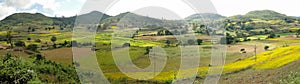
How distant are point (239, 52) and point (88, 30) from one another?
31.6 m

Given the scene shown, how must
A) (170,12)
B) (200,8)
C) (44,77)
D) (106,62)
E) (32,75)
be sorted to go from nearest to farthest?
(200,8) < (170,12) < (32,75) < (44,77) < (106,62)

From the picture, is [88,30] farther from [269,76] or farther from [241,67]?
[269,76]

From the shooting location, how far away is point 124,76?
147ft

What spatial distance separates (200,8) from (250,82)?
1965 centimetres

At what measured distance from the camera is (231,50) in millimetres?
72688

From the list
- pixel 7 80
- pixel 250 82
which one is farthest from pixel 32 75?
pixel 250 82

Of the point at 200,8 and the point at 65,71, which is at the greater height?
the point at 200,8

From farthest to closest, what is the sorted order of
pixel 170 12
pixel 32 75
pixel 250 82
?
pixel 250 82
pixel 32 75
pixel 170 12

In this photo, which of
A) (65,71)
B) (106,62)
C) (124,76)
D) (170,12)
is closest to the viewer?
(170,12)

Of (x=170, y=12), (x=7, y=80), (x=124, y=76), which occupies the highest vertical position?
(x=170, y=12)

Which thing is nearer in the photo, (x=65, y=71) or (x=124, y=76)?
(x=65, y=71)

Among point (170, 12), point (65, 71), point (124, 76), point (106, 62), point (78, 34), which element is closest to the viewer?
point (170, 12)

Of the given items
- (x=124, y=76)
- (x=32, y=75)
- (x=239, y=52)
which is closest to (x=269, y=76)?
(x=124, y=76)

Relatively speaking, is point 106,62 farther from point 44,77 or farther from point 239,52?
point 239,52
